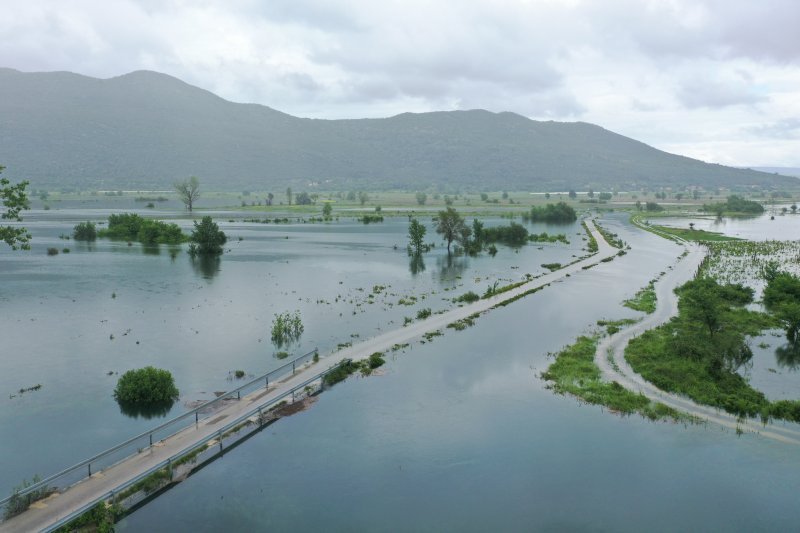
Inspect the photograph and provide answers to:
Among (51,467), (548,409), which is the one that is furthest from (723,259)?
(51,467)

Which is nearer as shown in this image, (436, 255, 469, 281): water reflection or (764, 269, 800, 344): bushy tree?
(764, 269, 800, 344): bushy tree

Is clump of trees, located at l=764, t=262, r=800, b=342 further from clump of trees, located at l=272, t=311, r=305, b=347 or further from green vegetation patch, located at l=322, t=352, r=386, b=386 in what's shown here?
clump of trees, located at l=272, t=311, r=305, b=347

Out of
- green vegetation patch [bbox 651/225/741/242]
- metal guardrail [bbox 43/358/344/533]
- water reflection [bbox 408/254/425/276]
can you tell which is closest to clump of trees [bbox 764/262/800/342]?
metal guardrail [bbox 43/358/344/533]

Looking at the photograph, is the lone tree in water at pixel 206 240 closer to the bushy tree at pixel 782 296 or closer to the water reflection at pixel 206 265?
the water reflection at pixel 206 265

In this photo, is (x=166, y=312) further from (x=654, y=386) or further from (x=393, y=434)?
(x=654, y=386)

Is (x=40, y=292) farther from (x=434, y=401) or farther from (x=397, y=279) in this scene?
(x=434, y=401)
